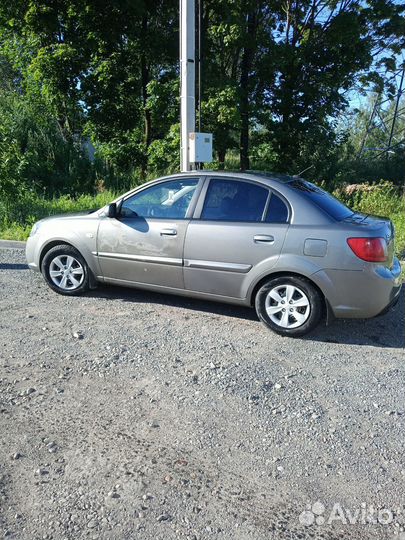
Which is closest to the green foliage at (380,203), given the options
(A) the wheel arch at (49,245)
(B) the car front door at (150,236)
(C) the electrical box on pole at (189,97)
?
(C) the electrical box on pole at (189,97)

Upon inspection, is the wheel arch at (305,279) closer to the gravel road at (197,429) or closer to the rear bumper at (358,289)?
the rear bumper at (358,289)

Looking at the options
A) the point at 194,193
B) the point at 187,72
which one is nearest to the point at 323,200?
the point at 194,193

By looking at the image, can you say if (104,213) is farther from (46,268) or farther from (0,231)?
(0,231)

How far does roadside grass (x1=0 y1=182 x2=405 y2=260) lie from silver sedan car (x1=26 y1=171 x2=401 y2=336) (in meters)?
4.03

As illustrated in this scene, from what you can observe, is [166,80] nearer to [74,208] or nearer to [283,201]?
[74,208]

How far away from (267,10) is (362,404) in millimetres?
16508

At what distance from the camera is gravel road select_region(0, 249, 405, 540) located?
2281 millimetres

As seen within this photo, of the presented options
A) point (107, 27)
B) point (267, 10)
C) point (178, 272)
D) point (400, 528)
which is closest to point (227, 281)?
point (178, 272)

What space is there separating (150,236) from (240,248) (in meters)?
1.10

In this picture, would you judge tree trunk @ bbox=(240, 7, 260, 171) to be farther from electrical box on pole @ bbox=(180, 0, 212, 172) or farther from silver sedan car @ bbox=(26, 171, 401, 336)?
silver sedan car @ bbox=(26, 171, 401, 336)

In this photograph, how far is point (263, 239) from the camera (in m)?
4.52

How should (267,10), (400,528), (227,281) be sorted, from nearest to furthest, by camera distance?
(400,528), (227,281), (267,10)

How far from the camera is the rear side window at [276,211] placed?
179 inches

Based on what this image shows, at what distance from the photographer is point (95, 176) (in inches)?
606
